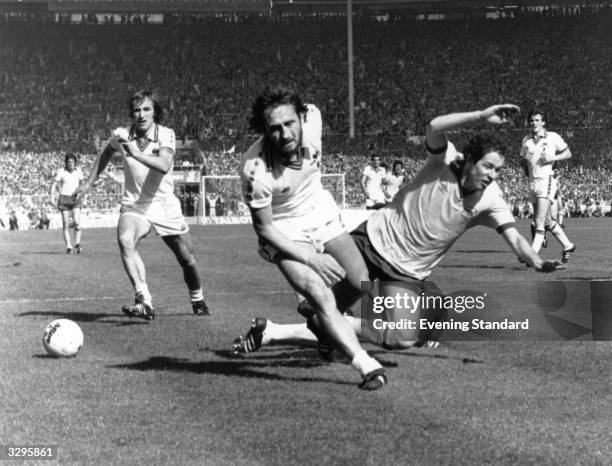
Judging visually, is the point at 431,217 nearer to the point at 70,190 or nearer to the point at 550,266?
the point at 550,266

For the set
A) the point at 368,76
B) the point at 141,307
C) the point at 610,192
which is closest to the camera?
the point at 141,307

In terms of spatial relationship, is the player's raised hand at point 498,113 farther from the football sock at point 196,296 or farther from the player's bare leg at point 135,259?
the football sock at point 196,296

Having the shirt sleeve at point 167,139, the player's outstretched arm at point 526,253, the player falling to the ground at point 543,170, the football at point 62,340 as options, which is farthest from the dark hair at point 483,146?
the player falling to the ground at point 543,170

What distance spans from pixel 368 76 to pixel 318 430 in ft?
165

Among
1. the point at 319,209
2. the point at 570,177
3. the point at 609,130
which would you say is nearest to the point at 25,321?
the point at 319,209

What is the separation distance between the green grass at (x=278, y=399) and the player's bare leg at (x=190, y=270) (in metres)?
0.23

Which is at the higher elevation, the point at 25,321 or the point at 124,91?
the point at 124,91

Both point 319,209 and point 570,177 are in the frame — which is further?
point 570,177

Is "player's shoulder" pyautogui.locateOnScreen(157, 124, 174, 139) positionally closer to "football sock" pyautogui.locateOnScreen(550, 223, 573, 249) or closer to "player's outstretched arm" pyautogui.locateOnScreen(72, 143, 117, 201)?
"player's outstretched arm" pyautogui.locateOnScreen(72, 143, 117, 201)

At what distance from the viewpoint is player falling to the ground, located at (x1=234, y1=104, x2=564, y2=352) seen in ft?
23.5

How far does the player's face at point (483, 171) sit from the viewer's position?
7000 mm

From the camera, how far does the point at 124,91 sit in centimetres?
5294

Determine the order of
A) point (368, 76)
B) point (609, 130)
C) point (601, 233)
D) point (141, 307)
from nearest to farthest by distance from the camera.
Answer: point (141, 307) < point (601, 233) < point (609, 130) < point (368, 76)

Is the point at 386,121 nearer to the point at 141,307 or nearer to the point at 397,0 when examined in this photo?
the point at 397,0
